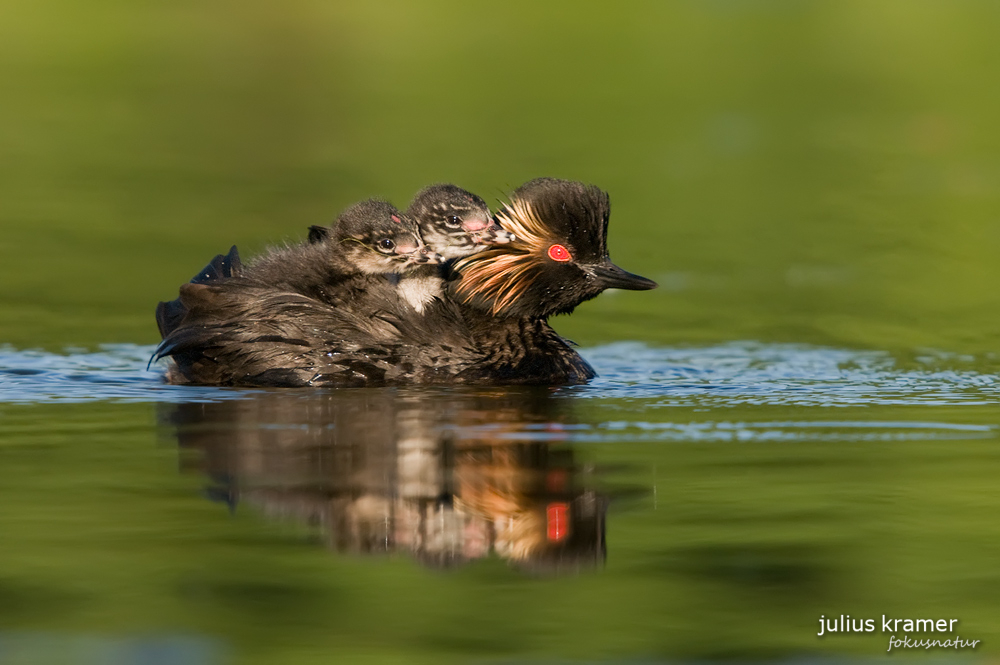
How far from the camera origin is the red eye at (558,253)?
419 inches

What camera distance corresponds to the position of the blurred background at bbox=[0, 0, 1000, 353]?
1380 cm

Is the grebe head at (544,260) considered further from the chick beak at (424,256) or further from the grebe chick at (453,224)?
the chick beak at (424,256)

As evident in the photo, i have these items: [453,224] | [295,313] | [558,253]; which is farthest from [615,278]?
[295,313]

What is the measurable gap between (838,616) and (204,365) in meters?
5.12

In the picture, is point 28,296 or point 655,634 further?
point 28,296

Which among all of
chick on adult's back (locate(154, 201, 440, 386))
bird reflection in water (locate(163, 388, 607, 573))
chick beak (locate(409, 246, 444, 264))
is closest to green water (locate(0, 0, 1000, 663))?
bird reflection in water (locate(163, 388, 607, 573))

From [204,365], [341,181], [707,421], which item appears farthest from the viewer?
[341,181]

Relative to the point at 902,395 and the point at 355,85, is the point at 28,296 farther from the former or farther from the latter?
the point at 355,85

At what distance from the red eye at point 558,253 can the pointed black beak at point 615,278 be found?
0.59 feet

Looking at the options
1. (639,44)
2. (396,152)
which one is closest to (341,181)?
(396,152)

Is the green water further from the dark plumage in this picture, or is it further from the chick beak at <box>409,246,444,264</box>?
the chick beak at <box>409,246,444,264</box>

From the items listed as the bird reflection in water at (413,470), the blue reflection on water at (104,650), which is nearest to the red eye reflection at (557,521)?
the bird reflection in water at (413,470)

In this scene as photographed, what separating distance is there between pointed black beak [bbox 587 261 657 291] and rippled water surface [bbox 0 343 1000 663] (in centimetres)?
68

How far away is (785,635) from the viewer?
5.66 meters
